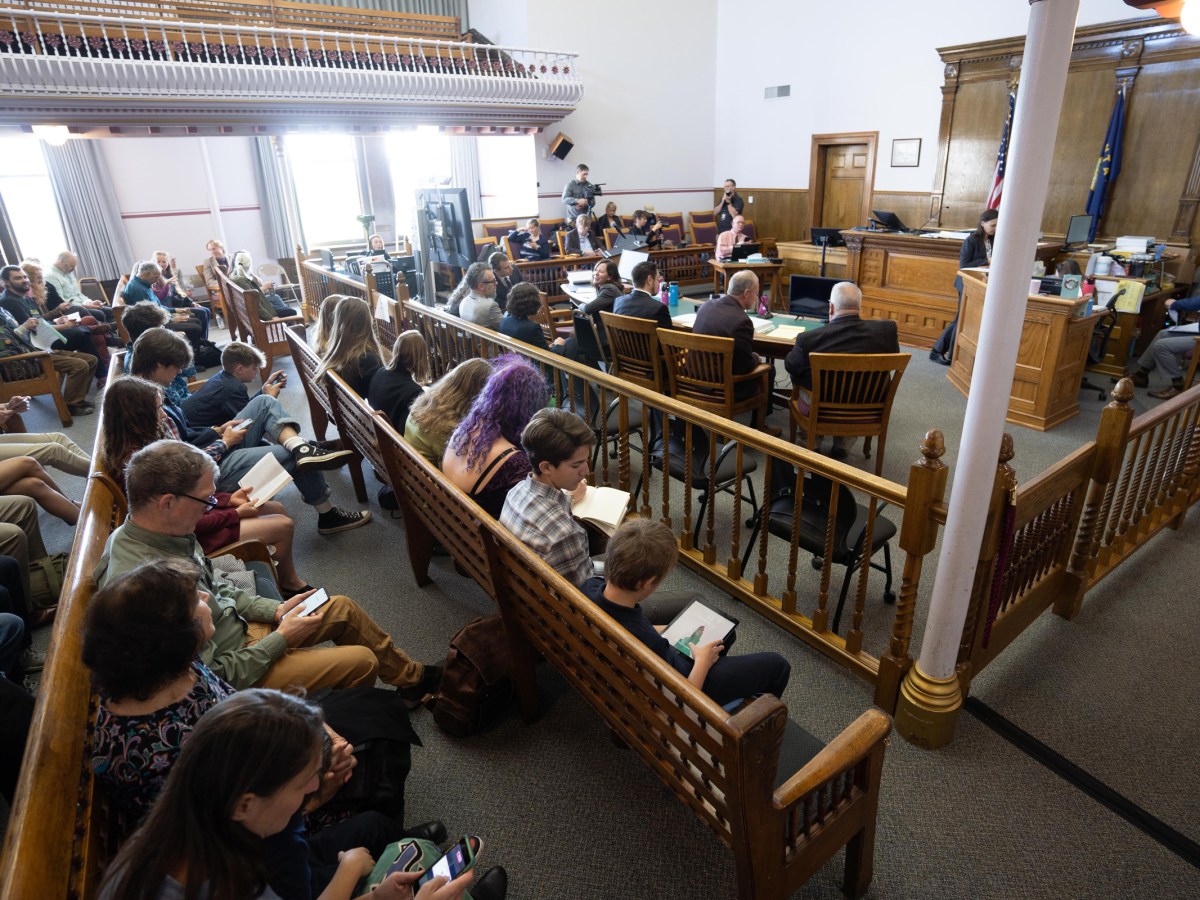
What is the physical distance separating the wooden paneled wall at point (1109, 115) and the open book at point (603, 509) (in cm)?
786

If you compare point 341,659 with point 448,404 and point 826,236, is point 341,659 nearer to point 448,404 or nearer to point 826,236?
point 448,404

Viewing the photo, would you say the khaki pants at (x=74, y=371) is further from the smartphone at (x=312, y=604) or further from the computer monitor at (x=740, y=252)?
the computer monitor at (x=740, y=252)

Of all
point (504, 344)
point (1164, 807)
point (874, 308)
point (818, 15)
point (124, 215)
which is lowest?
point (1164, 807)

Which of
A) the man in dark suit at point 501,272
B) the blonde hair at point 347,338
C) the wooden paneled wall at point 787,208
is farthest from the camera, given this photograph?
the wooden paneled wall at point 787,208

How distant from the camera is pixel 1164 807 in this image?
2.03 meters

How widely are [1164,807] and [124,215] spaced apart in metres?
13.5

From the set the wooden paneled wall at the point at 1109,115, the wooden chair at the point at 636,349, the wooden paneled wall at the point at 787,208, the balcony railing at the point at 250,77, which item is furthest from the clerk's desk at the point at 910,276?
the balcony railing at the point at 250,77

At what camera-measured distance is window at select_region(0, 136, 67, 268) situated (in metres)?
9.73

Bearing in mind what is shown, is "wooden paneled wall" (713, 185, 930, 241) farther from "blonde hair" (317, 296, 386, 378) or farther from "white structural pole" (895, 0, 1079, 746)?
"white structural pole" (895, 0, 1079, 746)

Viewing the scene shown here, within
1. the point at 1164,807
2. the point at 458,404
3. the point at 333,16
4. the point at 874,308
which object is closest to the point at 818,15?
the point at 874,308

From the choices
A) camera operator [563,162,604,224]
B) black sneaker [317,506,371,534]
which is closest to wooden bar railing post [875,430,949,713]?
black sneaker [317,506,371,534]

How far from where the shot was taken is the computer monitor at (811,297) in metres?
5.22

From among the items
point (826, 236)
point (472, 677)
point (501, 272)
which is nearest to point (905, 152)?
point (826, 236)

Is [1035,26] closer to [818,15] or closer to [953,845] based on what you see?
[953,845]
